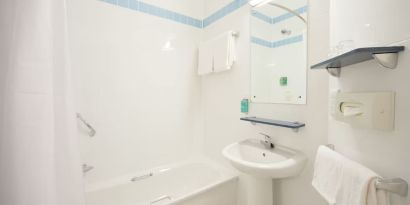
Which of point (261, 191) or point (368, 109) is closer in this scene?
point (368, 109)

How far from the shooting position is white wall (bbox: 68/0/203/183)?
1516mm

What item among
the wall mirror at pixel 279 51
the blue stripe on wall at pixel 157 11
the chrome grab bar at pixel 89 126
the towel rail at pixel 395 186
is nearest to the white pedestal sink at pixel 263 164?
the wall mirror at pixel 279 51

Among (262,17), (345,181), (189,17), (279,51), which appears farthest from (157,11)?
(345,181)

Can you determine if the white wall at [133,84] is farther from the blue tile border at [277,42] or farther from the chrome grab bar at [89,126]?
the blue tile border at [277,42]

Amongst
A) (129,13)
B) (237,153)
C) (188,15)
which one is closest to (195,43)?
(188,15)

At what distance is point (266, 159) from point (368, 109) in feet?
2.59

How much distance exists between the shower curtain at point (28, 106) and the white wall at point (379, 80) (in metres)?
1.07

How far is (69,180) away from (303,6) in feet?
5.22

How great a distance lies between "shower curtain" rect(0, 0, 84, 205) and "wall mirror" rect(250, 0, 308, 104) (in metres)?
1.34

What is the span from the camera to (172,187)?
193 cm

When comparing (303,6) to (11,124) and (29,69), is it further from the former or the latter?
(11,124)

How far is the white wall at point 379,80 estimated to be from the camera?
0.54 metres

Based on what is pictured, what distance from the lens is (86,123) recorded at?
150 centimetres

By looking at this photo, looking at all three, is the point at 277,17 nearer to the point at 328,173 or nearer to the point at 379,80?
the point at 379,80
